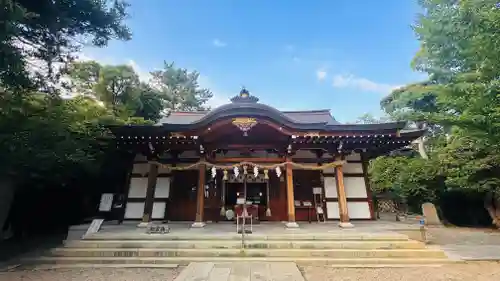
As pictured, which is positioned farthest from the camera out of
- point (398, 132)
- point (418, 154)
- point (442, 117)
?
point (418, 154)

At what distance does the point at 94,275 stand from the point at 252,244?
10.0ft

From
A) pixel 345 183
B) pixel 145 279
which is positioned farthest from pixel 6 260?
pixel 345 183

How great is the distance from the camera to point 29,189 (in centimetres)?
759

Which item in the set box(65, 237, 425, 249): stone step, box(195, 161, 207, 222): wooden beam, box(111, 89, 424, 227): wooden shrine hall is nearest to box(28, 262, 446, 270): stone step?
box(65, 237, 425, 249): stone step

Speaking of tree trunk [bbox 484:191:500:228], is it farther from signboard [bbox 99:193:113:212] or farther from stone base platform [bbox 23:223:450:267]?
signboard [bbox 99:193:113:212]

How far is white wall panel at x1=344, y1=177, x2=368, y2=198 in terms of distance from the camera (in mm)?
8664

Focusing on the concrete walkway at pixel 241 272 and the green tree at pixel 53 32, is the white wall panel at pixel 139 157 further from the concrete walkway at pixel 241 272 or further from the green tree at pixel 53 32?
the concrete walkway at pixel 241 272

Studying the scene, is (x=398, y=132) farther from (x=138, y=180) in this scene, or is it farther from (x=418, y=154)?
(x=418, y=154)

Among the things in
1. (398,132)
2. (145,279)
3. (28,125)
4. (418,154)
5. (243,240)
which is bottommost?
(145,279)

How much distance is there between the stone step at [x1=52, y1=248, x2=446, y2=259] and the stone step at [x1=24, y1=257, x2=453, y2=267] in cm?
10

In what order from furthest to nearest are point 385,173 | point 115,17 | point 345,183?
point 385,173 < point 345,183 < point 115,17

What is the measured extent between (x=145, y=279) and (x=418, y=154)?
1842 cm

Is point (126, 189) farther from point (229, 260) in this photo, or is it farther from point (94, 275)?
point (229, 260)

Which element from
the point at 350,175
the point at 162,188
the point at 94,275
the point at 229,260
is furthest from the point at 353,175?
the point at 94,275
